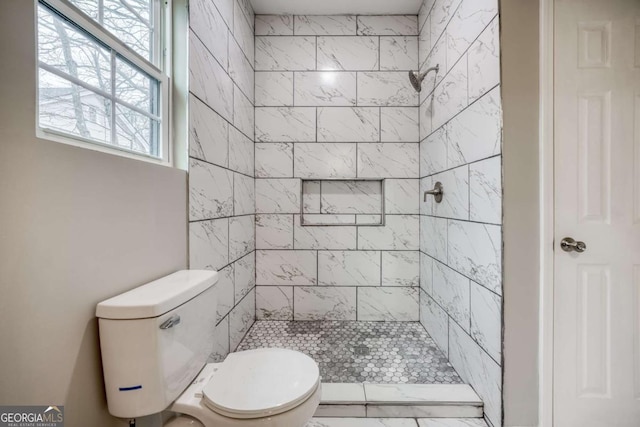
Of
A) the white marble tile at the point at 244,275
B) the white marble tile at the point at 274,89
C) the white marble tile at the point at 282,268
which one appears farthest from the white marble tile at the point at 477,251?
the white marble tile at the point at 274,89

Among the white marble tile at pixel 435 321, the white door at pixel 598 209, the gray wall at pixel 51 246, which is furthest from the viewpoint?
the white marble tile at pixel 435 321

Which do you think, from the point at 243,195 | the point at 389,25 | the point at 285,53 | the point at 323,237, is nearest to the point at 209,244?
the point at 243,195

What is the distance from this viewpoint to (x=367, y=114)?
226 centimetres

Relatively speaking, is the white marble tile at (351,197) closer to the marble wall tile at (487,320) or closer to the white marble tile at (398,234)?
the white marble tile at (398,234)

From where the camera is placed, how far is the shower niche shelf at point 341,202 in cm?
231

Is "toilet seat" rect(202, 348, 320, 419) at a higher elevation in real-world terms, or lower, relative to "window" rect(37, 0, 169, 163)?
lower

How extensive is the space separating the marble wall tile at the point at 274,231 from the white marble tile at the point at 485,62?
152 centimetres

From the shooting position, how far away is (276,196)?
2.29 meters

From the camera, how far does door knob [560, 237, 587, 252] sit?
1.12 m

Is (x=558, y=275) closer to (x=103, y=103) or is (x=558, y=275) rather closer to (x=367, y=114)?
(x=367, y=114)

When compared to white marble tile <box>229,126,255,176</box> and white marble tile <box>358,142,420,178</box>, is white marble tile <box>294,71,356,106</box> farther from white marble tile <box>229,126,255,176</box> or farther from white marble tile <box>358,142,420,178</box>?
white marble tile <box>229,126,255,176</box>

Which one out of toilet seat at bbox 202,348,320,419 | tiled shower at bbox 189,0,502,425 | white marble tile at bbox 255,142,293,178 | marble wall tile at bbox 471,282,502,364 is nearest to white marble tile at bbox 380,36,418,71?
tiled shower at bbox 189,0,502,425

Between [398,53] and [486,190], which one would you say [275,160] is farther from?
[486,190]

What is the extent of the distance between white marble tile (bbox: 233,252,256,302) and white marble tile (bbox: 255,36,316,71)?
60.5 inches
